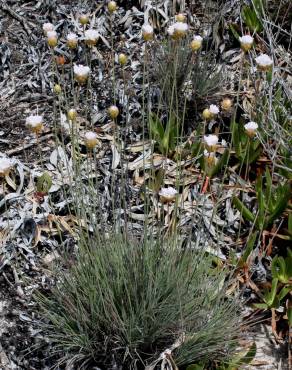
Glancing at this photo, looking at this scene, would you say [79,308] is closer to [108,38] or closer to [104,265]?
[104,265]

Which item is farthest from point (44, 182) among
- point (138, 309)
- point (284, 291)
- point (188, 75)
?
point (284, 291)

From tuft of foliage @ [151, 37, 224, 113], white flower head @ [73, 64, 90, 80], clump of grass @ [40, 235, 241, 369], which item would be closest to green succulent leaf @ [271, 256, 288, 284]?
clump of grass @ [40, 235, 241, 369]

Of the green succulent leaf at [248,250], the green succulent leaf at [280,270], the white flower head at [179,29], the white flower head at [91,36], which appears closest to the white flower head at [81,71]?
the white flower head at [91,36]

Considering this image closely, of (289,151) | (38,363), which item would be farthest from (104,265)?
(289,151)

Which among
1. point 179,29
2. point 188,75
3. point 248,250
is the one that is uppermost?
point 179,29

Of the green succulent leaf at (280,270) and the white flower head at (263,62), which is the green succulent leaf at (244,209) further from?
the white flower head at (263,62)

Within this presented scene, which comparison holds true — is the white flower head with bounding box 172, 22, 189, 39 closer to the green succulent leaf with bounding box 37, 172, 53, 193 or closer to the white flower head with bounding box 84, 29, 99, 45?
the white flower head with bounding box 84, 29, 99, 45

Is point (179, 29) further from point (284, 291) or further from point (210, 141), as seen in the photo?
point (284, 291)

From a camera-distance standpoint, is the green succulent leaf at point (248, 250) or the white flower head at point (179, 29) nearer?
the white flower head at point (179, 29)
